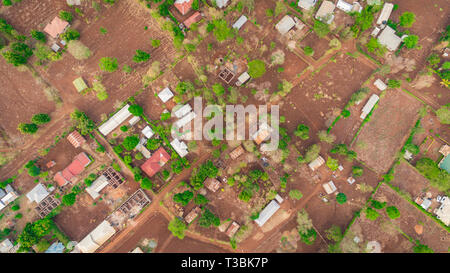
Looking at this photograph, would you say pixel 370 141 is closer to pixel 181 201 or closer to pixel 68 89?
pixel 181 201

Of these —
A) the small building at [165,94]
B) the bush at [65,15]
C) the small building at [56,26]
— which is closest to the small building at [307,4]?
the small building at [165,94]

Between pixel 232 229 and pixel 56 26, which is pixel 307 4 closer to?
pixel 232 229

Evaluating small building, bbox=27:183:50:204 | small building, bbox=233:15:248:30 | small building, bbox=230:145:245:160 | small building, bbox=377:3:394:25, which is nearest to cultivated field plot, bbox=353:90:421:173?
small building, bbox=377:3:394:25

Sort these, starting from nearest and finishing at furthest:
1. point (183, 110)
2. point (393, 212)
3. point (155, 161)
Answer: point (393, 212), point (155, 161), point (183, 110)

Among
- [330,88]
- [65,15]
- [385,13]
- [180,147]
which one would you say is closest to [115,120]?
[180,147]

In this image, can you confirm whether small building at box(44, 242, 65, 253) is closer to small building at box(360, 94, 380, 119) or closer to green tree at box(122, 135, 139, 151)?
green tree at box(122, 135, 139, 151)

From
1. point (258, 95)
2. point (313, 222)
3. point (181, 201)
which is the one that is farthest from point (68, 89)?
point (313, 222)

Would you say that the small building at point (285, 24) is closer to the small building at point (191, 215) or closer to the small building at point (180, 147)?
the small building at point (180, 147)
